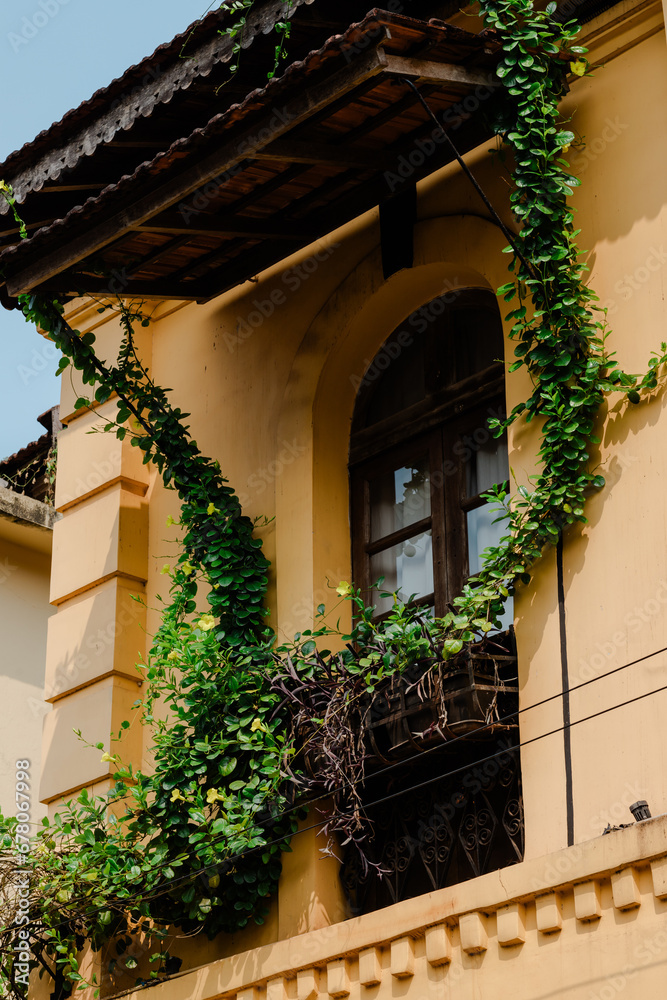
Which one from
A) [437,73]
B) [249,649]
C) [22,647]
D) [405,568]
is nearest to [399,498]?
[405,568]

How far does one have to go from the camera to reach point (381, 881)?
7867 mm

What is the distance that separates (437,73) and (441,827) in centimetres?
366

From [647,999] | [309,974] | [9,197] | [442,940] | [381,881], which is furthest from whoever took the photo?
[9,197]

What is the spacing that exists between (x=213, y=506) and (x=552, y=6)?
333 centimetres

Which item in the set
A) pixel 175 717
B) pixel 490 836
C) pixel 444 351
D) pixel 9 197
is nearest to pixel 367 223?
pixel 444 351

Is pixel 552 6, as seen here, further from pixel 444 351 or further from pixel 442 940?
pixel 442 940

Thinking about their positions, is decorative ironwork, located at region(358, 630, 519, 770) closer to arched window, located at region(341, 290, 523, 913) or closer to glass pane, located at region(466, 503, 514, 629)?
arched window, located at region(341, 290, 523, 913)

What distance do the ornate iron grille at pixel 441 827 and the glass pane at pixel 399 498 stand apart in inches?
59.0

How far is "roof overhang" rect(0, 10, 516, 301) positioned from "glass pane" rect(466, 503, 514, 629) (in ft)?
6.17

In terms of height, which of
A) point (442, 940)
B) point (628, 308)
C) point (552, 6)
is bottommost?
point (442, 940)

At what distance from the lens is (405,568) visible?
8.54 metres

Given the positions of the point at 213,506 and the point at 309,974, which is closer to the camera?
the point at 309,974

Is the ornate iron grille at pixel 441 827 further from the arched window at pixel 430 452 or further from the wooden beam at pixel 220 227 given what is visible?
the wooden beam at pixel 220 227

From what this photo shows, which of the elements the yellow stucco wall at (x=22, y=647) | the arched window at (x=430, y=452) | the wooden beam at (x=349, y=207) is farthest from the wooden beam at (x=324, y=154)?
the yellow stucco wall at (x=22, y=647)
